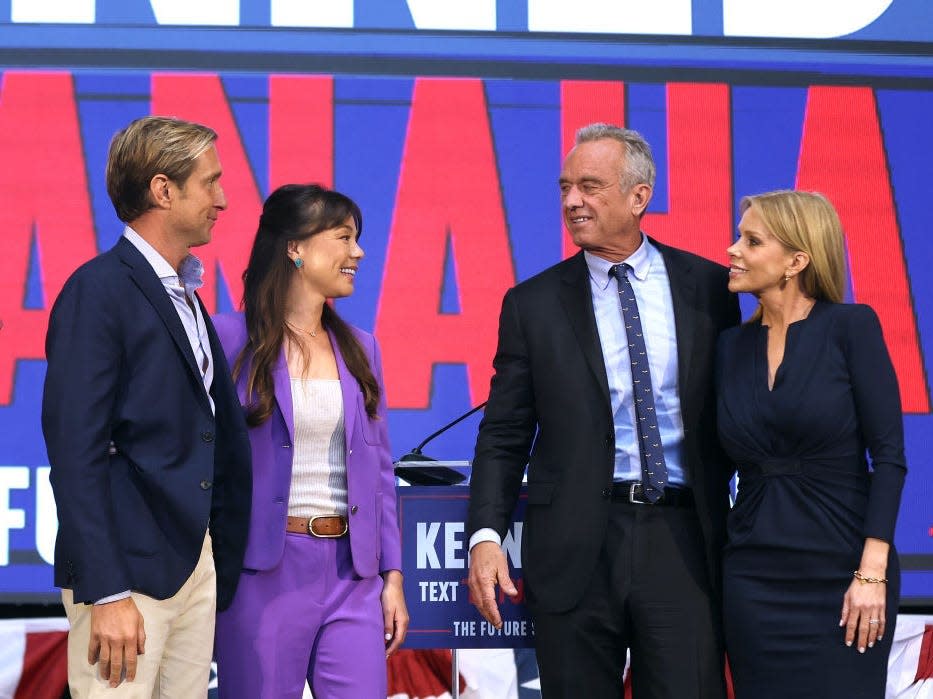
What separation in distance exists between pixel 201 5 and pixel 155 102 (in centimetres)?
39

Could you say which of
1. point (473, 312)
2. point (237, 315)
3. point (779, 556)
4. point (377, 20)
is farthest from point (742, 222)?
point (377, 20)

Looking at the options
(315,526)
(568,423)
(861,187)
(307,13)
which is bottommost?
(315,526)

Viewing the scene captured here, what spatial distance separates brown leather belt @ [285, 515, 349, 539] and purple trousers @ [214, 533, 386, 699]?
0.04 ft

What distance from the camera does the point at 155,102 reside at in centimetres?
441

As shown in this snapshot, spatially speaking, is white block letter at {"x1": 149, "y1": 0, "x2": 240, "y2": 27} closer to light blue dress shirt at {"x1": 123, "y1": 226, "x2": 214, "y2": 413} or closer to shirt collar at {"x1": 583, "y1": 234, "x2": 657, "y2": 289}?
shirt collar at {"x1": 583, "y1": 234, "x2": 657, "y2": 289}

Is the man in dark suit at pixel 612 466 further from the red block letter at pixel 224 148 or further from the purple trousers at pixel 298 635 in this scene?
the red block letter at pixel 224 148

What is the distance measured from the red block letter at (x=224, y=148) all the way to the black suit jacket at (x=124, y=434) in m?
2.16

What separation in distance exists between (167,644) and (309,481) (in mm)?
467

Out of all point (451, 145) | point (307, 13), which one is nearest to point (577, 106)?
point (451, 145)

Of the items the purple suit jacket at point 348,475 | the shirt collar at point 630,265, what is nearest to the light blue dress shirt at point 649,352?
the shirt collar at point 630,265

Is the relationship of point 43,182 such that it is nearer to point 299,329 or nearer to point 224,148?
point 224,148

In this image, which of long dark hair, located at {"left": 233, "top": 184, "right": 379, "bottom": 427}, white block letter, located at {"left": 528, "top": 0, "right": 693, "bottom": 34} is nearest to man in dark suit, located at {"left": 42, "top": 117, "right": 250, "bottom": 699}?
long dark hair, located at {"left": 233, "top": 184, "right": 379, "bottom": 427}

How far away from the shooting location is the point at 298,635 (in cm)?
249

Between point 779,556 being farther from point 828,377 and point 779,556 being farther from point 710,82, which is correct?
point 710,82
